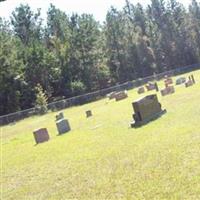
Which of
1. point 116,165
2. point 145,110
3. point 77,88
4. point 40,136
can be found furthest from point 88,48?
point 116,165

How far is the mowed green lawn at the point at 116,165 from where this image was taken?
38.4ft

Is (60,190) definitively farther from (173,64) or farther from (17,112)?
(173,64)

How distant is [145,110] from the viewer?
24000 mm

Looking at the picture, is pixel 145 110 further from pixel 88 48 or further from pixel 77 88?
pixel 88 48

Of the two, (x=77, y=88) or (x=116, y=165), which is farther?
(x=77, y=88)

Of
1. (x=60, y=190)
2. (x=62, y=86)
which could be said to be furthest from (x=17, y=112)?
(x=60, y=190)

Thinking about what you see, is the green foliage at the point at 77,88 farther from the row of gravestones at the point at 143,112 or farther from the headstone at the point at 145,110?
the headstone at the point at 145,110

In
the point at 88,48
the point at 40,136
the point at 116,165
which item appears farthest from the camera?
the point at 88,48

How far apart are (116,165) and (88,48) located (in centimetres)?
5866

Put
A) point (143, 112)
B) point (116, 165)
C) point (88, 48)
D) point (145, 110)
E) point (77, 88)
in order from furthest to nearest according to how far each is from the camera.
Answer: point (88, 48) < point (77, 88) < point (145, 110) < point (143, 112) < point (116, 165)

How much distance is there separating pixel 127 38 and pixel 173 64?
1015 cm

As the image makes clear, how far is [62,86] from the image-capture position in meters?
68.4

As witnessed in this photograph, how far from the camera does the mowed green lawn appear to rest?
460 inches

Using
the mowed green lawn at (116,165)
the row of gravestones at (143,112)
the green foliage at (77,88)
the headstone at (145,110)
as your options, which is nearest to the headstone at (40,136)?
the row of gravestones at (143,112)
